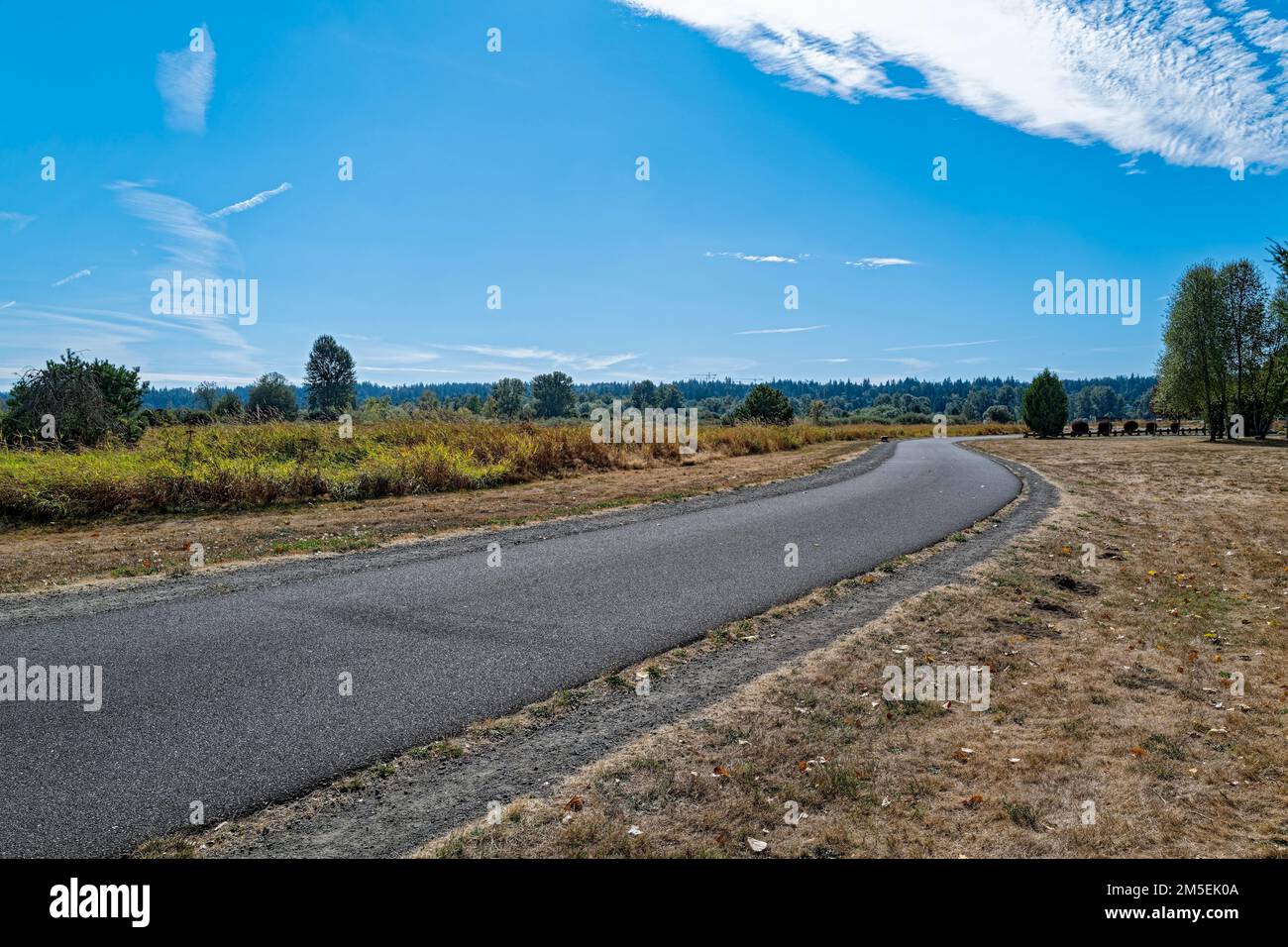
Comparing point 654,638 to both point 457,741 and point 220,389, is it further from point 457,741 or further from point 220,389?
point 220,389

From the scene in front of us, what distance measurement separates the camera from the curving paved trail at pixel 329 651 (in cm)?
379

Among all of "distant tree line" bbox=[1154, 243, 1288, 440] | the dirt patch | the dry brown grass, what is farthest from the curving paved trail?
"distant tree line" bbox=[1154, 243, 1288, 440]

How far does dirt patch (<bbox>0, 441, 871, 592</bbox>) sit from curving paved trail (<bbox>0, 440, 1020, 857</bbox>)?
1225mm

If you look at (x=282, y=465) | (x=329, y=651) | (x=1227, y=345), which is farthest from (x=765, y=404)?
(x=329, y=651)

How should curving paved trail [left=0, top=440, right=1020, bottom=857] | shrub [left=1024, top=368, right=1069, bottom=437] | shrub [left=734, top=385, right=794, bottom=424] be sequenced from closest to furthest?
curving paved trail [left=0, top=440, right=1020, bottom=857], shrub [left=1024, top=368, right=1069, bottom=437], shrub [left=734, top=385, right=794, bottom=424]

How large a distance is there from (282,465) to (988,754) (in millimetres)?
16252

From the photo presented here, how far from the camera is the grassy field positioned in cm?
1292

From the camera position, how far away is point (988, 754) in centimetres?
439

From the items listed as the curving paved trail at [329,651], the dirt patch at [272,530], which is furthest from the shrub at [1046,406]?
the curving paved trail at [329,651]

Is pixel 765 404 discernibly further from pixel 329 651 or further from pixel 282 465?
pixel 329 651

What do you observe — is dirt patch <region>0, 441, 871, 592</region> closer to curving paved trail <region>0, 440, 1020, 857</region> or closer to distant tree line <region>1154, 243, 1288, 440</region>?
curving paved trail <region>0, 440, 1020, 857</region>
